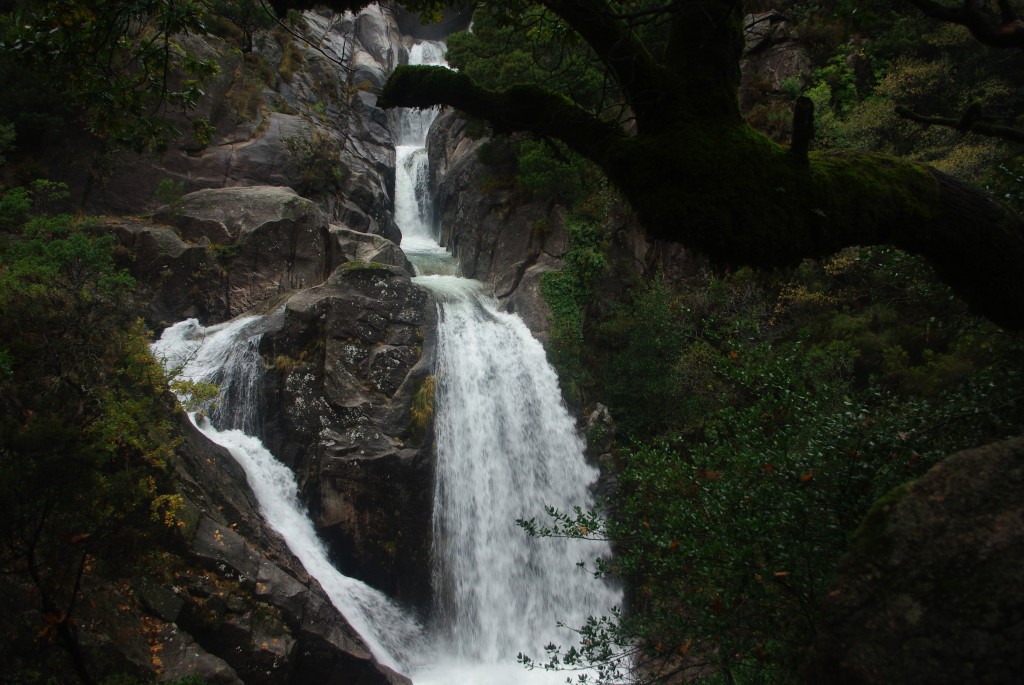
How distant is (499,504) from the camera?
12.6m

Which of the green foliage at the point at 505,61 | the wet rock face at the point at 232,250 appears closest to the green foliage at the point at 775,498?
the green foliage at the point at 505,61

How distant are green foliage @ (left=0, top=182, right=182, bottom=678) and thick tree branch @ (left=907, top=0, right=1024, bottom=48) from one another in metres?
6.25

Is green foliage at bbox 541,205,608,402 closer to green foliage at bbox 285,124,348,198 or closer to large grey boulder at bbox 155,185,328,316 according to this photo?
large grey boulder at bbox 155,185,328,316

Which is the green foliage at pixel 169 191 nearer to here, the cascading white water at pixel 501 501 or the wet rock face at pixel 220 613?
the cascading white water at pixel 501 501

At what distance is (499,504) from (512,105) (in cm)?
1045

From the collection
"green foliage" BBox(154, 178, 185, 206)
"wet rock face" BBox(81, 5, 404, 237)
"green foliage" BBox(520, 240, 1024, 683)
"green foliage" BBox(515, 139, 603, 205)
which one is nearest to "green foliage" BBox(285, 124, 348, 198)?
"wet rock face" BBox(81, 5, 404, 237)

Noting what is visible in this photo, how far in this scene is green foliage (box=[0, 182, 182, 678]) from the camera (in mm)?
4379

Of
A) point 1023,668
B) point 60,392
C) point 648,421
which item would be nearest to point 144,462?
point 60,392

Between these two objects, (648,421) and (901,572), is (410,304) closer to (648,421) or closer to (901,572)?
(648,421)

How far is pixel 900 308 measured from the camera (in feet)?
38.9

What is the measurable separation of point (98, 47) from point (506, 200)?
16.3 metres

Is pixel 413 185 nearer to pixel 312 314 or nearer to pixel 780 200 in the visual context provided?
pixel 312 314

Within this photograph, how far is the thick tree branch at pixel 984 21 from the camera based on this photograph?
2.99 m

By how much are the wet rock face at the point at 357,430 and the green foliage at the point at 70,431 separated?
3129mm
